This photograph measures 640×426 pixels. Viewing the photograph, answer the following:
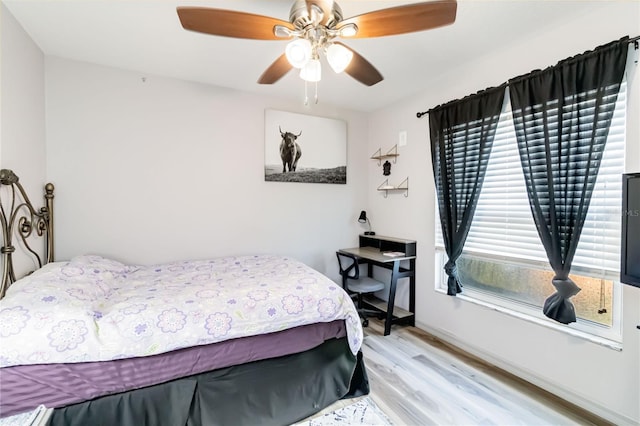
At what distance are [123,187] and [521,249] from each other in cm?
348

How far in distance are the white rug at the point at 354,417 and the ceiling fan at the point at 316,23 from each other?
7.03 ft

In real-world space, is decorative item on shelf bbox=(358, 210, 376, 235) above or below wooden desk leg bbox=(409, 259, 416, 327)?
above

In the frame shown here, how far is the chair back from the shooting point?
3.08m

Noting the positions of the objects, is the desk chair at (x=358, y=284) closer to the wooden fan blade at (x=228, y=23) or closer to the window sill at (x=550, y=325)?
the window sill at (x=550, y=325)

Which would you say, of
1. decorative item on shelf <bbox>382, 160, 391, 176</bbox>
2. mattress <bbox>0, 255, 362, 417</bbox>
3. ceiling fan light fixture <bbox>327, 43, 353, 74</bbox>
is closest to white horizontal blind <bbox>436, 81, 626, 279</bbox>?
decorative item on shelf <bbox>382, 160, 391, 176</bbox>

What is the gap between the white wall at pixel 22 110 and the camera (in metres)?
1.75

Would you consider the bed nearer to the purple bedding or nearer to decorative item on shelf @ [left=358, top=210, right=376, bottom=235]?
the purple bedding

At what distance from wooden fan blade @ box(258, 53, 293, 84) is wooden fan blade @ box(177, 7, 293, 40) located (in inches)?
11.6

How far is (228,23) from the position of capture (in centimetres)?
140

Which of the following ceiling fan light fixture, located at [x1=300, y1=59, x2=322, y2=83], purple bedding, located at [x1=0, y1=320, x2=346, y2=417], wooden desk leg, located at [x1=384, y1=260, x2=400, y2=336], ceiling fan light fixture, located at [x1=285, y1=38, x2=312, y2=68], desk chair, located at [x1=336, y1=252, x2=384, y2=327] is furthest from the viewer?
desk chair, located at [x1=336, y1=252, x2=384, y2=327]

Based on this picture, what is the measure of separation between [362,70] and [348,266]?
7.39 ft

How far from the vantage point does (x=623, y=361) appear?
1.67 metres

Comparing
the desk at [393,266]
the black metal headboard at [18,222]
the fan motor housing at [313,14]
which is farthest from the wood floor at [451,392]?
the black metal headboard at [18,222]

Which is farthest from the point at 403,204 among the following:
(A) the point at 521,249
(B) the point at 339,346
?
(B) the point at 339,346
